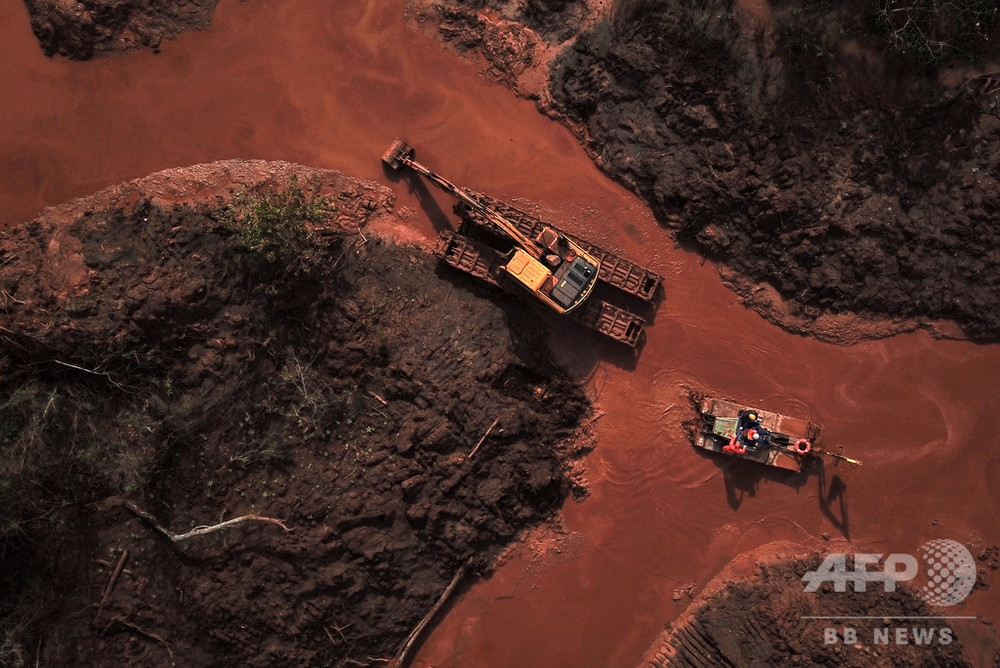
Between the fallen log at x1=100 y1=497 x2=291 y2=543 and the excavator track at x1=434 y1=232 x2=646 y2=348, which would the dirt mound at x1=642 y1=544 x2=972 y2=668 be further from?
the fallen log at x1=100 y1=497 x2=291 y2=543

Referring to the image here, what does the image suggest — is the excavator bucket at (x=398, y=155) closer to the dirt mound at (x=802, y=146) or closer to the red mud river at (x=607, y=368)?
the red mud river at (x=607, y=368)

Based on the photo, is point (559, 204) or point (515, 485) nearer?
point (515, 485)

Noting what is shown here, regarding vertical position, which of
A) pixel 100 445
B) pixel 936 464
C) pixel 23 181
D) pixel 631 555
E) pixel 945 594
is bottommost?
pixel 100 445

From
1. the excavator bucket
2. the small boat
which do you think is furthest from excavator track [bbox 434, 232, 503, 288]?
the small boat

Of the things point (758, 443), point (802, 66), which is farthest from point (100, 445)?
point (802, 66)

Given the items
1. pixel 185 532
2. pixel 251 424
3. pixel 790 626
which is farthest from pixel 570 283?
pixel 185 532

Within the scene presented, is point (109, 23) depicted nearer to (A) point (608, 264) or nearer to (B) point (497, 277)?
(B) point (497, 277)

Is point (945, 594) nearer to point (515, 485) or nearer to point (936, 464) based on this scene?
point (936, 464)
